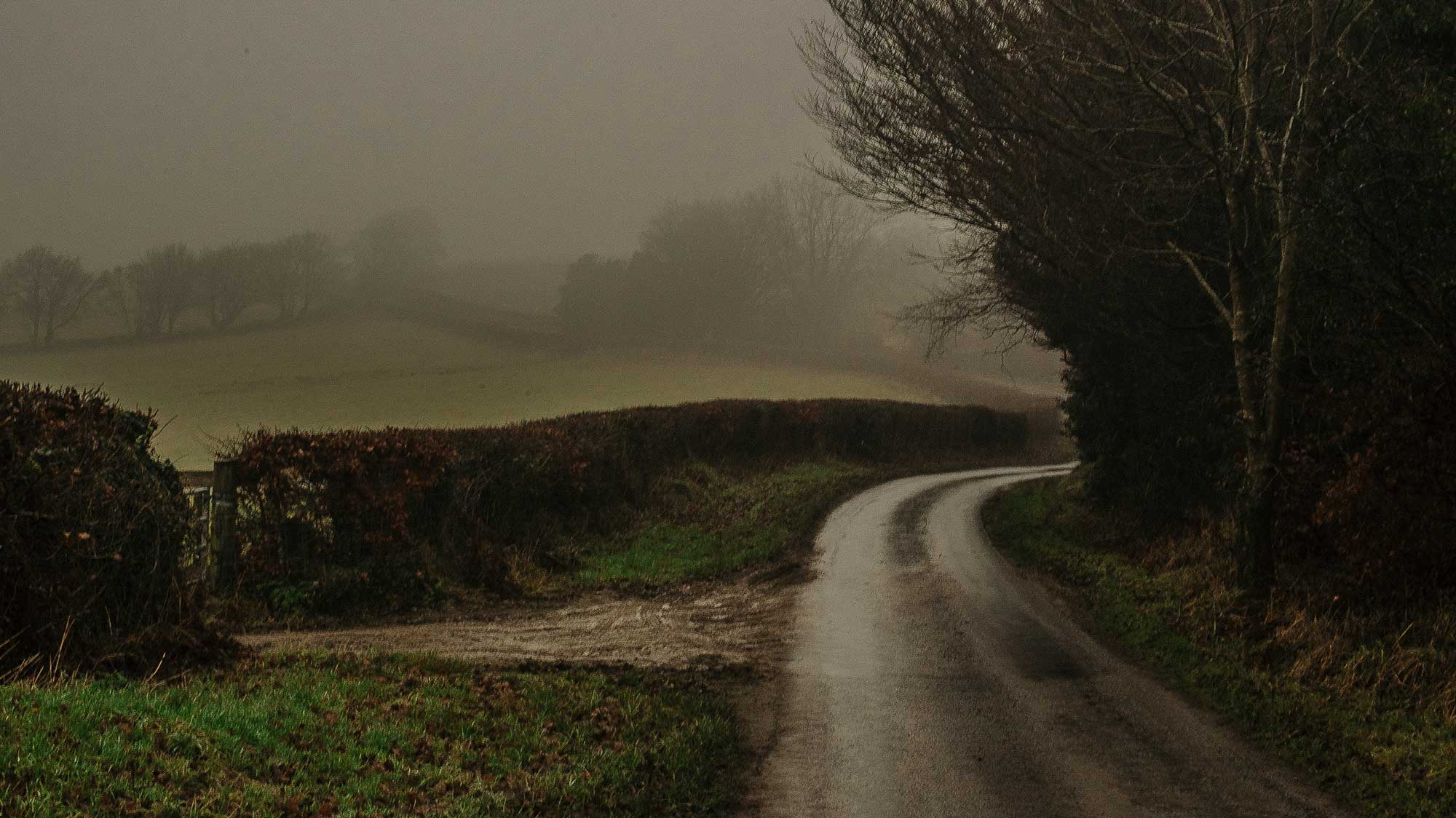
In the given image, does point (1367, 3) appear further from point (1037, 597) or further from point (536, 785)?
point (536, 785)

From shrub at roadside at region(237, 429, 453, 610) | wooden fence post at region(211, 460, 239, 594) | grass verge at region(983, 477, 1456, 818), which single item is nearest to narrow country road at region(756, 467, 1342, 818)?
grass verge at region(983, 477, 1456, 818)

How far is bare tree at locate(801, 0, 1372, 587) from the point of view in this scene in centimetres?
1233

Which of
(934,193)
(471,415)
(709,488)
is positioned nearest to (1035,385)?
(471,415)

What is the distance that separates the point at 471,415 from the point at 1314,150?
32.3 meters

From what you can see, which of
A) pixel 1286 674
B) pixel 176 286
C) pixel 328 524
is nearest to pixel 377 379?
pixel 176 286

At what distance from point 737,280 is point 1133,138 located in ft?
193

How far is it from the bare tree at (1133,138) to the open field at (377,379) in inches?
883

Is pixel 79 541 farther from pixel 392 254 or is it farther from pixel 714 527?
pixel 392 254

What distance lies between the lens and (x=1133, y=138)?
1539cm

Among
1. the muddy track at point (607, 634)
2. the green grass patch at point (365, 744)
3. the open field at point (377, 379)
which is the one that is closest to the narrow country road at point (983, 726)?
the muddy track at point (607, 634)

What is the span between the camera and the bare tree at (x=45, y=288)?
184 ft

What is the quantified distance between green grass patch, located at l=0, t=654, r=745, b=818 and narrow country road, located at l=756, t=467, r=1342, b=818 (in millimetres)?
899

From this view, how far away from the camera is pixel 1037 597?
15.0 m

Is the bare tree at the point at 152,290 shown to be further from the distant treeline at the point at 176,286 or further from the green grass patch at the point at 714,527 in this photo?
the green grass patch at the point at 714,527
